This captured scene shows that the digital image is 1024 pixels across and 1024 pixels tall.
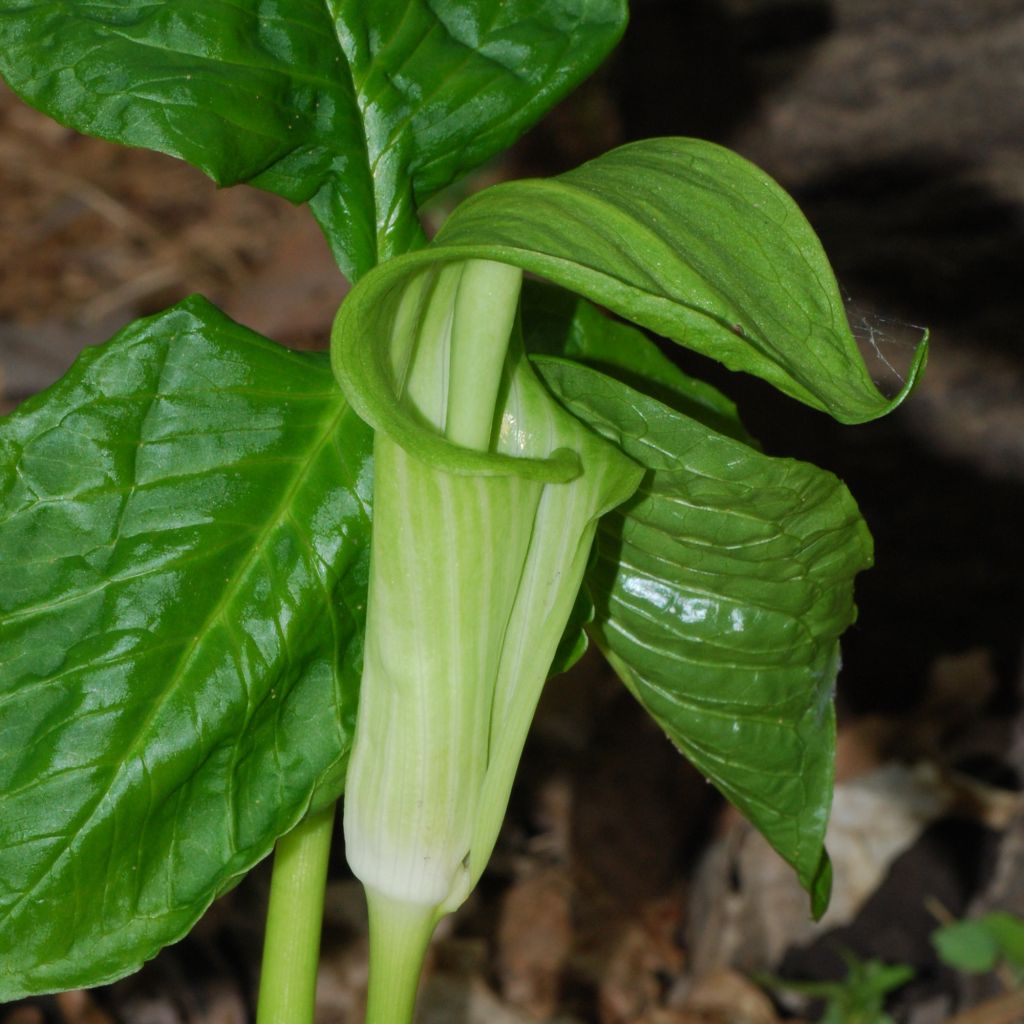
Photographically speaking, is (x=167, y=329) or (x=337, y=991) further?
(x=337, y=991)

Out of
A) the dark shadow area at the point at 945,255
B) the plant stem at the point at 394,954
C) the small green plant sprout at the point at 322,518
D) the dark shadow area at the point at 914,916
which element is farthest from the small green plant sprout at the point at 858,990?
the plant stem at the point at 394,954

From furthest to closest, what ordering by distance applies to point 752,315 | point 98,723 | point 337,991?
point 337,991 → point 98,723 → point 752,315

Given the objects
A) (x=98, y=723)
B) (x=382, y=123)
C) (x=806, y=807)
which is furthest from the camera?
(x=806, y=807)

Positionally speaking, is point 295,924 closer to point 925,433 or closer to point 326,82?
point 326,82

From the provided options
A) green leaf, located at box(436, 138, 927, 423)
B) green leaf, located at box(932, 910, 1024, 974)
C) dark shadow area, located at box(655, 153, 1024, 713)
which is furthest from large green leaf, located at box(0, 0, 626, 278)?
green leaf, located at box(932, 910, 1024, 974)

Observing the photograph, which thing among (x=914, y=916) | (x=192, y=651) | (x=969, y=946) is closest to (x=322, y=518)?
(x=192, y=651)

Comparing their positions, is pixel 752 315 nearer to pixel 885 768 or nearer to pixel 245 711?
pixel 245 711

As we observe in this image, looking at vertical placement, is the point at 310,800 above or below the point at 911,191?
above

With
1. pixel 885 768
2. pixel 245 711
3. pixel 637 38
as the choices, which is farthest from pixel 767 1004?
pixel 637 38
